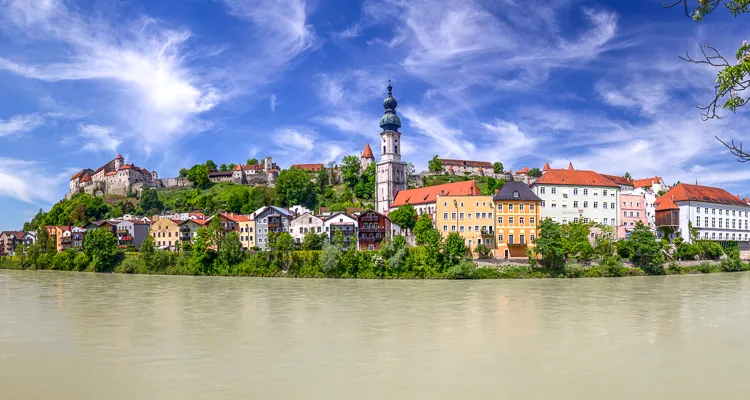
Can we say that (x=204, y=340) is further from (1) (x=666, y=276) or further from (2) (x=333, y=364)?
(1) (x=666, y=276)

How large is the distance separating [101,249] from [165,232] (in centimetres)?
1229

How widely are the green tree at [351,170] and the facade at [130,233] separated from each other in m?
35.2

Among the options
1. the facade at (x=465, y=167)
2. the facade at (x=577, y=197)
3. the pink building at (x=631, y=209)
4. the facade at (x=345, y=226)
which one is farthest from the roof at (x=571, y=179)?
the facade at (x=465, y=167)

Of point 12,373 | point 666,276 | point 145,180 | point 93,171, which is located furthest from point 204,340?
point 93,171

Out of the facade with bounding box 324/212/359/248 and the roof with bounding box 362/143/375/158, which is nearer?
the facade with bounding box 324/212/359/248

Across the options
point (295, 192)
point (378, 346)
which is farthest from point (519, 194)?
point (295, 192)

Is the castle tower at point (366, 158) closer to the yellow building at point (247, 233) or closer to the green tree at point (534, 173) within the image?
the green tree at point (534, 173)

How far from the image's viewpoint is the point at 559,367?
12898mm

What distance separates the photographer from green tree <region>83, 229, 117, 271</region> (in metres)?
50.9

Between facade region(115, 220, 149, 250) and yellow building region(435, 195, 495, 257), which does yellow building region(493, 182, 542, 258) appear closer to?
yellow building region(435, 195, 495, 257)

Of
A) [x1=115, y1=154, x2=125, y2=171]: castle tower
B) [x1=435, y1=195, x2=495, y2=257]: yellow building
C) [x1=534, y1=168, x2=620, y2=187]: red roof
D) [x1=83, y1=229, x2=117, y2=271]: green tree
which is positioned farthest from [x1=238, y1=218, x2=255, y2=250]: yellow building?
[x1=115, y1=154, x2=125, y2=171]: castle tower

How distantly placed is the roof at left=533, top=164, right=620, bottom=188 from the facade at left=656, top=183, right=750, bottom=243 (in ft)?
21.7

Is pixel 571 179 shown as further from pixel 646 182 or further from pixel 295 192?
pixel 646 182

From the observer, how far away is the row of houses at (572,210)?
44812mm
